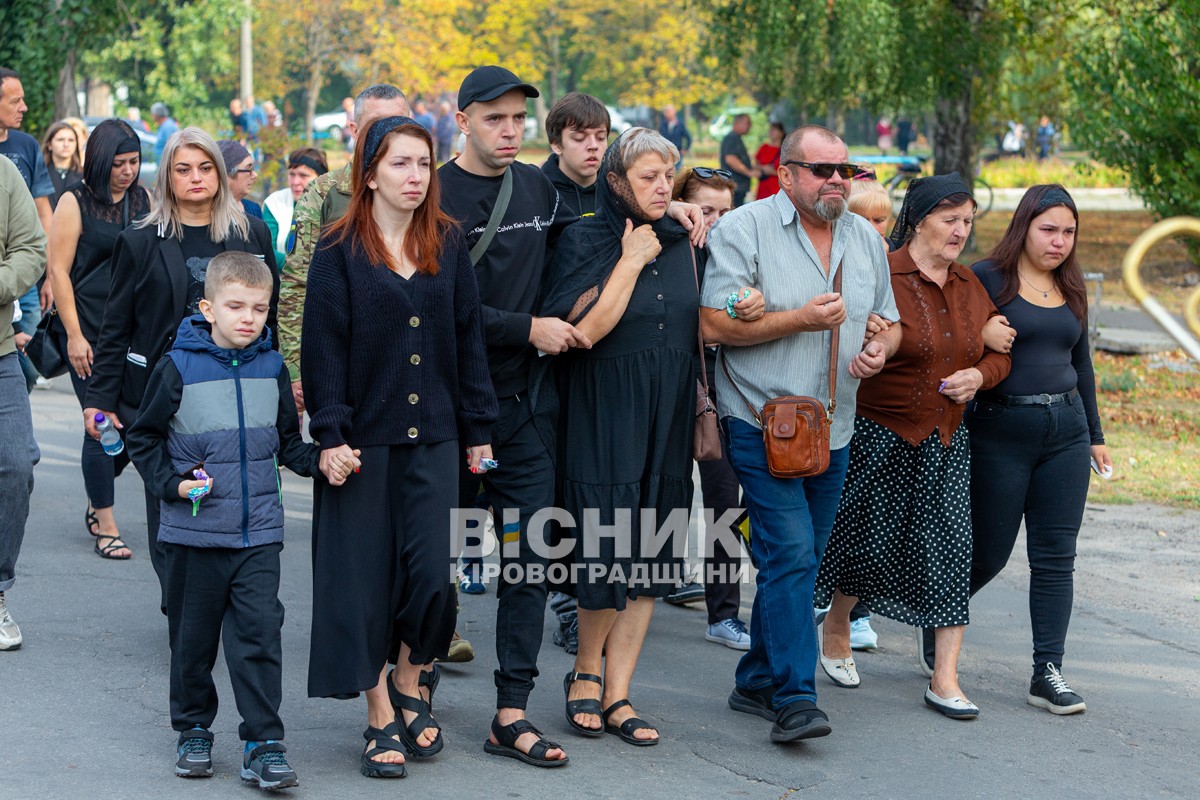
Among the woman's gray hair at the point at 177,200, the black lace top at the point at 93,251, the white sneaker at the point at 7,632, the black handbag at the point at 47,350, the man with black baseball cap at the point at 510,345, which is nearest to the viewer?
the man with black baseball cap at the point at 510,345

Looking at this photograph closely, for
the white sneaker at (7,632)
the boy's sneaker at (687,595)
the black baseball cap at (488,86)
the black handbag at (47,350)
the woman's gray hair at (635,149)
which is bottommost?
the boy's sneaker at (687,595)

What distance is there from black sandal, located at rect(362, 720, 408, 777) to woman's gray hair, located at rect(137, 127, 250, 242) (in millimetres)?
1996

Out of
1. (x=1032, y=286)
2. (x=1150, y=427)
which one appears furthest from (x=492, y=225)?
(x=1150, y=427)

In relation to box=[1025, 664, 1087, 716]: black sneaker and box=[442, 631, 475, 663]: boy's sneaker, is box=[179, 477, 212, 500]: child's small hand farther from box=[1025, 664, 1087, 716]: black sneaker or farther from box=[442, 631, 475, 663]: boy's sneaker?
box=[1025, 664, 1087, 716]: black sneaker

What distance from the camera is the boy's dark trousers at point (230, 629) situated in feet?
15.0

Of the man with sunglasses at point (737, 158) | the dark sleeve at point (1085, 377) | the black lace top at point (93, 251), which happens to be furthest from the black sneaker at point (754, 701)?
the man with sunglasses at point (737, 158)

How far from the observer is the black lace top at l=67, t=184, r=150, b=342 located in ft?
23.1

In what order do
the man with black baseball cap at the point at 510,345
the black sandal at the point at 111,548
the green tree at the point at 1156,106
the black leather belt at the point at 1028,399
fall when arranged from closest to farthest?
the man with black baseball cap at the point at 510,345 < the black leather belt at the point at 1028,399 < the black sandal at the point at 111,548 < the green tree at the point at 1156,106

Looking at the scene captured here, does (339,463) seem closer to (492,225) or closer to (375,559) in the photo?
(375,559)

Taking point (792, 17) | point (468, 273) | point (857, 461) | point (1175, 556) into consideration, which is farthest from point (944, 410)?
point (792, 17)

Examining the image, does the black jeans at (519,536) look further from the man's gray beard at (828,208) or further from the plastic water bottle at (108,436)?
the plastic water bottle at (108,436)

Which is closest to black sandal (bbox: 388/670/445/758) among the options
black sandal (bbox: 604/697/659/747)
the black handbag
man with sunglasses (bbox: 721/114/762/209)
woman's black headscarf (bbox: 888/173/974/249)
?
black sandal (bbox: 604/697/659/747)

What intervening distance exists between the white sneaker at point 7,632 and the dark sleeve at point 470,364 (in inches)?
89.6

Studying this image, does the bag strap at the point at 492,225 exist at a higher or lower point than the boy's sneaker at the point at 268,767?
higher
